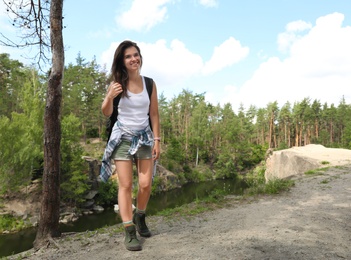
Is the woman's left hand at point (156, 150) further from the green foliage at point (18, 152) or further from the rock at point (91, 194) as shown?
the rock at point (91, 194)

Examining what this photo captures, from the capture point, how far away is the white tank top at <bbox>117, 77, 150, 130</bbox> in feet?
10.1

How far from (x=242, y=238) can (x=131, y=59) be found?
234 cm

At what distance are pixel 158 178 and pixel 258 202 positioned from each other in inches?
1020

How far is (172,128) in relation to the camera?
52.6 meters

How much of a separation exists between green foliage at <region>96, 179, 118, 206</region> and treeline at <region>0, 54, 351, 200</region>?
2.49 meters

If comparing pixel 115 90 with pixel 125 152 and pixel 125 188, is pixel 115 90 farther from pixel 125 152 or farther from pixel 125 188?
pixel 125 188

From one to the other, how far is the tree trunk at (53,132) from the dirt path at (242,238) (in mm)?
478

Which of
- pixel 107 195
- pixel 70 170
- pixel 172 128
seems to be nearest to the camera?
pixel 70 170

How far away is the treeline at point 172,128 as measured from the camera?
20.0 m

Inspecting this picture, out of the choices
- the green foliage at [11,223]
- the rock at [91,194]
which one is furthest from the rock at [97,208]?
the green foliage at [11,223]

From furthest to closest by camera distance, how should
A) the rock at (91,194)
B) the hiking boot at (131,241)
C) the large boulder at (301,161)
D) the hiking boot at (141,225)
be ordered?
the rock at (91,194)
the large boulder at (301,161)
the hiking boot at (141,225)
the hiking boot at (131,241)

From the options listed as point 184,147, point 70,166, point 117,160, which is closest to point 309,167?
point 117,160

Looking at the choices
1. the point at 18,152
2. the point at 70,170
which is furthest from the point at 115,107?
the point at 70,170

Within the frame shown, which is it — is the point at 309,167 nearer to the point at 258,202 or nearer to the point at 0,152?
the point at 258,202
